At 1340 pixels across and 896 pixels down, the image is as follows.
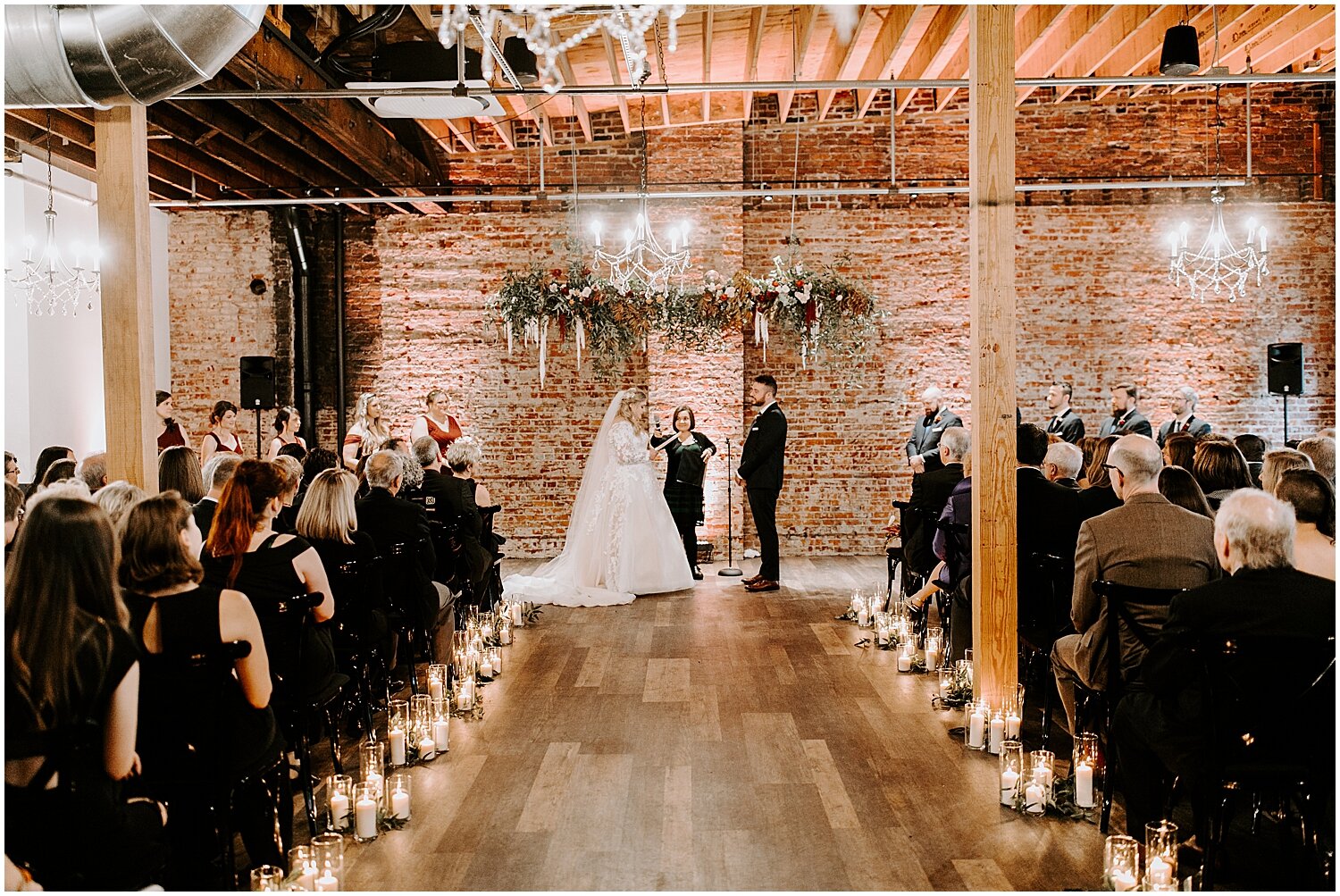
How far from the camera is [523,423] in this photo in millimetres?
11219

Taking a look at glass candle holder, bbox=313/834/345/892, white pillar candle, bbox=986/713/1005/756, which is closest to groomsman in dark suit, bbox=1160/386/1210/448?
white pillar candle, bbox=986/713/1005/756

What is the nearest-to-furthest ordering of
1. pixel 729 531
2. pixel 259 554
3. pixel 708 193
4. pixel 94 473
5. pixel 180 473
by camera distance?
pixel 259 554 < pixel 180 473 < pixel 94 473 < pixel 708 193 < pixel 729 531

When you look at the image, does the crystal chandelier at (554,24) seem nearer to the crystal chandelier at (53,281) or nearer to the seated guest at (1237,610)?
the seated guest at (1237,610)

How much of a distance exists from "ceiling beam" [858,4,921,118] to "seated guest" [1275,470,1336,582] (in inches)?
176

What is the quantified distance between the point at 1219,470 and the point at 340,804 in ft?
13.5

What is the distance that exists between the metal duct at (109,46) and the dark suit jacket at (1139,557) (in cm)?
360

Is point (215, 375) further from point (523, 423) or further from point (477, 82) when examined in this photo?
point (477, 82)

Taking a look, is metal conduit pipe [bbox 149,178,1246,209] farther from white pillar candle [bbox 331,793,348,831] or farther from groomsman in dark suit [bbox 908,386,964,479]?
white pillar candle [bbox 331,793,348,831]

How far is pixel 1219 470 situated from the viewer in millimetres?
5219

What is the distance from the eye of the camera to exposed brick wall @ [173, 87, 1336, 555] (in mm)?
10914

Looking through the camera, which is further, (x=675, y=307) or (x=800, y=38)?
(x=675, y=307)

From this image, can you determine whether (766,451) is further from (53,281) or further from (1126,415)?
(53,281)

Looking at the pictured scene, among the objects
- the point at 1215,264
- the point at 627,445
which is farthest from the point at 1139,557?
the point at 1215,264

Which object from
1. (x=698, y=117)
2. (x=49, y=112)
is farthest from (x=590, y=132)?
(x=49, y=112)
